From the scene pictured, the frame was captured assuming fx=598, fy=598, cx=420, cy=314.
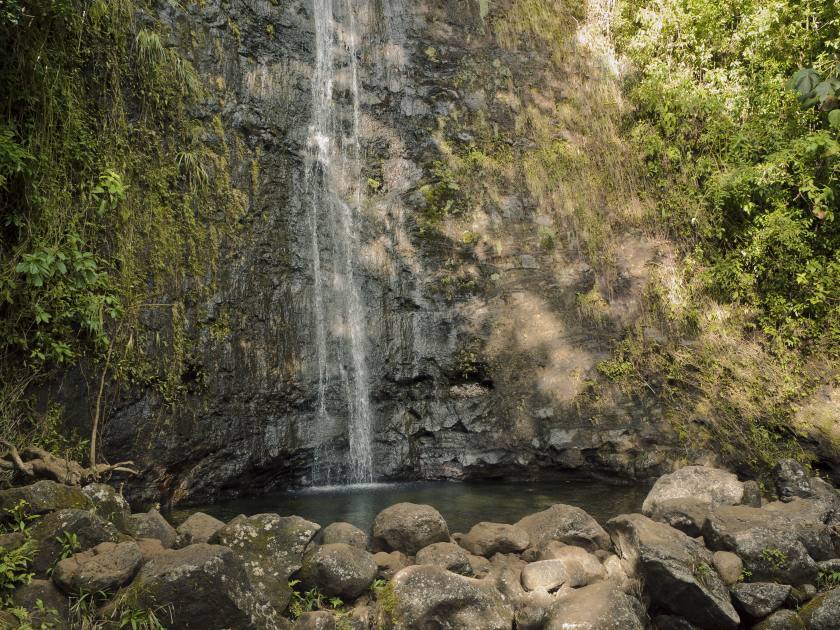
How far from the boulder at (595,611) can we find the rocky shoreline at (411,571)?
1 cm

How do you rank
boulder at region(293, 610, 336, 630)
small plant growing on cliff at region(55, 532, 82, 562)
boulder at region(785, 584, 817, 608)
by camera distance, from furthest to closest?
boulder at region(785, 584, 817, 608) < small plant growing on cliff at region(55, 532, 82, 562) < boulder at region(293, 610, 336, 630)

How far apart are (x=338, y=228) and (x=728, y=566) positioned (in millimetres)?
6990

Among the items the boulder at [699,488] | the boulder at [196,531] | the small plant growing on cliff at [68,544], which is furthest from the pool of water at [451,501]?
the small plant growing on cliff at [68,544]

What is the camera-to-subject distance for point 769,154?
8.67m

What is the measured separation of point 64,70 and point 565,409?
7.45 meters

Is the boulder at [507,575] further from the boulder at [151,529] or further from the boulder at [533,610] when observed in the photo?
the boulder at [151,529]

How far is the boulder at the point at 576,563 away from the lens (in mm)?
4219

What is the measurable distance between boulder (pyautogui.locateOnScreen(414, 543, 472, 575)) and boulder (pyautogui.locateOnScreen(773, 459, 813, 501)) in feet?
12.1

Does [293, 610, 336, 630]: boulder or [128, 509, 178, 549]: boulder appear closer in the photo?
[293, 610, 336, 630]: boulder

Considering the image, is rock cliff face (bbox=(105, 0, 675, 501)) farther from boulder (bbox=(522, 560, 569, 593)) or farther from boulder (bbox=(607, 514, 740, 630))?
boulder (bbox=(522, 560, 569, 593))

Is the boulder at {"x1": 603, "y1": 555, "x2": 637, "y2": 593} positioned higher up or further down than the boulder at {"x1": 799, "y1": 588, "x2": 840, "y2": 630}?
higher up

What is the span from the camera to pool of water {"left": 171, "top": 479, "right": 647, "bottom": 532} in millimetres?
6391

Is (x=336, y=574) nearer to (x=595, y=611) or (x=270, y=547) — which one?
(x=270, y=547)

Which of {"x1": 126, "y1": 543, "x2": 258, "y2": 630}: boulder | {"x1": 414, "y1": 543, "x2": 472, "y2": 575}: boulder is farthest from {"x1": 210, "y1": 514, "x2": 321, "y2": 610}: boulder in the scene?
{"x1": 414, "y1": 543, "x2": 472, "y2": 575}: boulder
